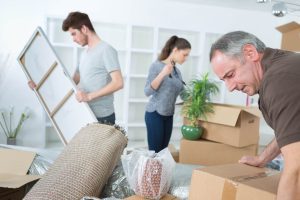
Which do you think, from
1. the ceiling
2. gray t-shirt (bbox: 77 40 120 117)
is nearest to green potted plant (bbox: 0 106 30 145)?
gray t-shirt (bbox: 77 40 120 117)

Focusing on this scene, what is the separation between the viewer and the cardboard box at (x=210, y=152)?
255 centimetres

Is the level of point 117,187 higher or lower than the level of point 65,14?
lower

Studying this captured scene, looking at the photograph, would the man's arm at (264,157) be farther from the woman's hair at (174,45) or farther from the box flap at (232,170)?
the woman's hair at (174,45)

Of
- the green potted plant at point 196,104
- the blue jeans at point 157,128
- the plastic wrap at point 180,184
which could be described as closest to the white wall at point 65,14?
the green potted plant at point 196,104

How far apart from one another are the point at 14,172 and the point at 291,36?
7.52 ft

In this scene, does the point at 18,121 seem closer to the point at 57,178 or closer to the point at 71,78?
the point at 71,78

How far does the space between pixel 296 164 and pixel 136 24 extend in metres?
3.23

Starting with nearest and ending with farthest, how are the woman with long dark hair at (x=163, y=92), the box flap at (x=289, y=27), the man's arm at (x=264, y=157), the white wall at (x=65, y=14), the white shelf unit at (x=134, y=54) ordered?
the man's arm at (x=264, y=157) → the woman with long dark hair at (x=163, y=92) → the box flap at (x=289, y=27) → the white wall at (x=65, y=14) → the white shelf unit at (x=134, y=54)

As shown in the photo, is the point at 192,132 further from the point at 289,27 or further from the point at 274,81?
the point at 274,81

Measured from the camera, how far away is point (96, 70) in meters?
1.87

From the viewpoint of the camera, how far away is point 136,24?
150 inches

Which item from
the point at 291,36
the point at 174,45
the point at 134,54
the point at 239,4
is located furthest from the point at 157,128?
the point at 239,4

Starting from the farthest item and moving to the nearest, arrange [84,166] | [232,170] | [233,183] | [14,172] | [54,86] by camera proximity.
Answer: [54,86]
[14,172]
[84,166]
[232,170]
[233,183]

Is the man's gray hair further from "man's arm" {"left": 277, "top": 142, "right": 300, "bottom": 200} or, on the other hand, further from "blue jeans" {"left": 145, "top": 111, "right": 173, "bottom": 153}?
"blue jeans" {"left": 145, "top": 111, "right": 173, "bottom": 153}
